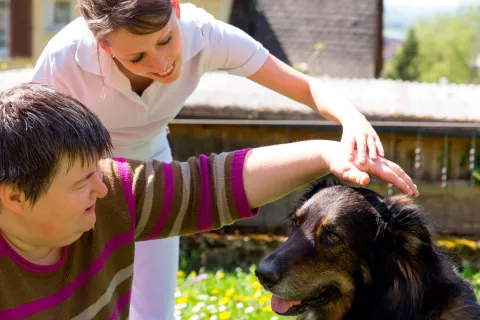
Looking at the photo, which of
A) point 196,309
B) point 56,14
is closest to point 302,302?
point 196,309

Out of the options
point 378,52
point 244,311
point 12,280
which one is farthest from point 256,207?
point 378,52

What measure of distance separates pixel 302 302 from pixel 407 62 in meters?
44.5

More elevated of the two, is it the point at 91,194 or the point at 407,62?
the point at 91,194

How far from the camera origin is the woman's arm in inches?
108

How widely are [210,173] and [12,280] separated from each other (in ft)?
2.72

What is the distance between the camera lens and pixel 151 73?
10.1 feet

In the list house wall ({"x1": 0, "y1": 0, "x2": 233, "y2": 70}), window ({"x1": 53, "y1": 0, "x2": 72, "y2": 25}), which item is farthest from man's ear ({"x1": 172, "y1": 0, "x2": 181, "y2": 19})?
window ({"x1": 53, "y1": 0, "x2": 72, "y2": 25})

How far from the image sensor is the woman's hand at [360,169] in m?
2.58

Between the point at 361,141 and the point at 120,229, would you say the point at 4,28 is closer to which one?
the point at 120,229

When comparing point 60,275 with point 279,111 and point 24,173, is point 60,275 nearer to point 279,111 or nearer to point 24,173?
point 24,173

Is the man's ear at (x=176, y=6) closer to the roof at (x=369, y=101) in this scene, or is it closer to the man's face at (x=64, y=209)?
the man's face at (x=64, y=209)

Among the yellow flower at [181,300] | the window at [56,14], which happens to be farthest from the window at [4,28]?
the yellow flower at [181,300]

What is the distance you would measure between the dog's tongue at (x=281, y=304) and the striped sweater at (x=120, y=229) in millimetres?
611

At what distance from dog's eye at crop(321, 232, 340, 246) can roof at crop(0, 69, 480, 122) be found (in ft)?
11.4
